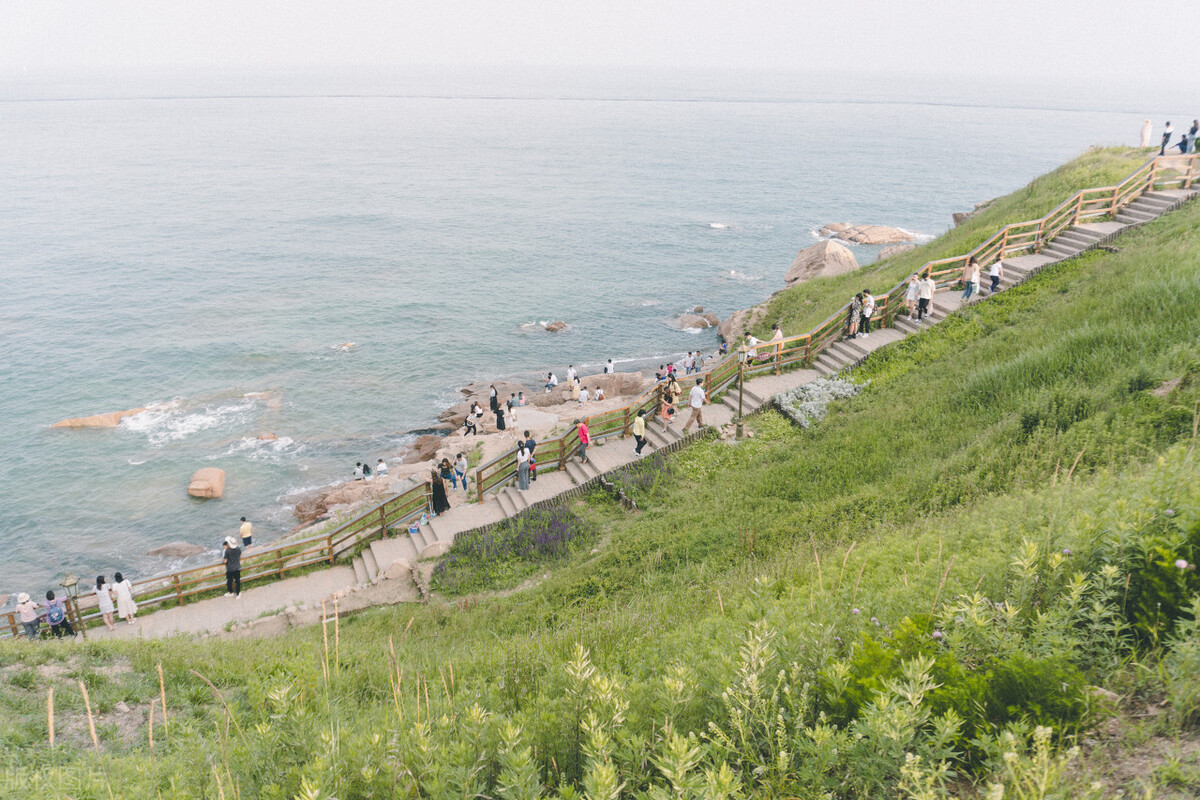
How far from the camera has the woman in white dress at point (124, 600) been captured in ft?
49.2

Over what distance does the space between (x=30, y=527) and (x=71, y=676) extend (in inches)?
868

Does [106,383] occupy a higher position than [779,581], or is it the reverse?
[779,581]

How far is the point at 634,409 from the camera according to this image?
1931 cm

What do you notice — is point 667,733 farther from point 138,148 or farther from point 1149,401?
point 138,148

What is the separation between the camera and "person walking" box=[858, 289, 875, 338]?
20656mm

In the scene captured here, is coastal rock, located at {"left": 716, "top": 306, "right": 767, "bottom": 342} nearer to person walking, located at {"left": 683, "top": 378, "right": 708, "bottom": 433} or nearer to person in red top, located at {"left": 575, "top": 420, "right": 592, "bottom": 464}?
person walking, located at {"left": 683, "top": 378, "right": 708, "bottom": 433}

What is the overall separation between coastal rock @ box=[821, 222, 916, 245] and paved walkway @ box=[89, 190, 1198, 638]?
37.9 metres

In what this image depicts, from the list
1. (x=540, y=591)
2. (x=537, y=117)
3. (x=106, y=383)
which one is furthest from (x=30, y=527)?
(x=537, y=117)

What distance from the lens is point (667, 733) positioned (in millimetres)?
4344

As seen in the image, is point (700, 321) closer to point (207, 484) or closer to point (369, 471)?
point (369, 471)

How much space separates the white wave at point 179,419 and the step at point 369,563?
2088cm

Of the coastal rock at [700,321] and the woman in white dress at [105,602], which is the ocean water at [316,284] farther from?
the woman in white dress at [105,602]

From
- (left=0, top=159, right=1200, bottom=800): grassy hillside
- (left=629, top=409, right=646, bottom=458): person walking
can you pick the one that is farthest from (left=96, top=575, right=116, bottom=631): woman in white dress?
(left=629, top=409, right=646, bottom=458): person walking

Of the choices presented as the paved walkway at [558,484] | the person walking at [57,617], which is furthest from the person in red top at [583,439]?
the person walking at [57,617]
